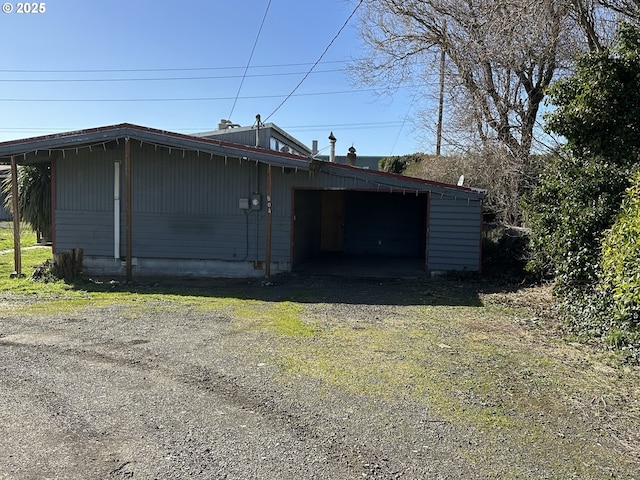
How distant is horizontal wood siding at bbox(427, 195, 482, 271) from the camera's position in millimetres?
10461

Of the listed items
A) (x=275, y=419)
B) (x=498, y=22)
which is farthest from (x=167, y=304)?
(x=498, y=22)

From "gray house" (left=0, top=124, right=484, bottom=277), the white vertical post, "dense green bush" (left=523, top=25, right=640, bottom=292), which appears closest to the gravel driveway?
"dense green bush" (left=523, top=25, right=640, bottom=292)

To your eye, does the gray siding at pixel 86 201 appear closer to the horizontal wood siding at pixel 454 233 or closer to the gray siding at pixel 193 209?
the gray siding at pixel 193 209

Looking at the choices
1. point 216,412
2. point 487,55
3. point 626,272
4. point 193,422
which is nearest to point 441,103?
point 487,55

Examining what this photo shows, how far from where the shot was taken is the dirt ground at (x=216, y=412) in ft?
9.78

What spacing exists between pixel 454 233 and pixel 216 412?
785cm

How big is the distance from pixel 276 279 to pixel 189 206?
257 centimetres

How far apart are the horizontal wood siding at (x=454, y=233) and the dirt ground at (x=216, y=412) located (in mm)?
3814

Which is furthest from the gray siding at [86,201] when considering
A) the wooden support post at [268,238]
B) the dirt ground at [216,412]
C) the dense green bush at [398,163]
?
the dense green bush at [398,163]

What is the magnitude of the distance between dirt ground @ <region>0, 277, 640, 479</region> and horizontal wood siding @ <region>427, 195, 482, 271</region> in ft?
12.5

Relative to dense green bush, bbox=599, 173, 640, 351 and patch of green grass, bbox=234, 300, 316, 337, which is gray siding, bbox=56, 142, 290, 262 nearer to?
patch of green grass, bbox=234, 300, 316, 337

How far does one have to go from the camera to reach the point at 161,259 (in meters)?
11.1

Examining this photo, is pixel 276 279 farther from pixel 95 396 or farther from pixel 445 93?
pixel 445 93

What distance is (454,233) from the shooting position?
10562 millimetres
